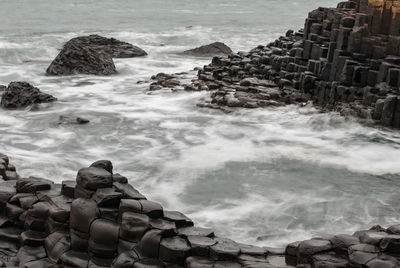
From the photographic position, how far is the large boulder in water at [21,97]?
17.4 meters

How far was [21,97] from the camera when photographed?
1752 centimetres

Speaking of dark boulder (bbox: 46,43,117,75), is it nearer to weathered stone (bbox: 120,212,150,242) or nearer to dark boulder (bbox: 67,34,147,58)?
dark boulder (bbox: 67,34,147,58)

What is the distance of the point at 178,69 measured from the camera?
80.0 feet

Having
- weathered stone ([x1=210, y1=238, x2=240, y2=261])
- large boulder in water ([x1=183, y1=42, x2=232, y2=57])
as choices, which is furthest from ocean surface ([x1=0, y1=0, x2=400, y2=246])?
large boulder in water ([x1=183, y1=42, x2=232, y2=57])

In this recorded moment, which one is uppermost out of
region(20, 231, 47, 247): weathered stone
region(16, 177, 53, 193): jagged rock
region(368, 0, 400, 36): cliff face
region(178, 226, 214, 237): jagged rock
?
region(368, 0, 400, 36): cliff face

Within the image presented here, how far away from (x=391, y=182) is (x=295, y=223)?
115 inches

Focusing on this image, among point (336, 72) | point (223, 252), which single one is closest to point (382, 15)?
point (336, 72)

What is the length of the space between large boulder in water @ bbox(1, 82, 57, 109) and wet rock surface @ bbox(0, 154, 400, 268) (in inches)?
334

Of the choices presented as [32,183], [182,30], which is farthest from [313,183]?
→ [182,30]

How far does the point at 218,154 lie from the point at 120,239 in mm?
5567

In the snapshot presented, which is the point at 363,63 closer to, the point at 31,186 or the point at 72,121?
the point at 72,121

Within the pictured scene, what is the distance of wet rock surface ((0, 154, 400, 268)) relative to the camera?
7668 mm

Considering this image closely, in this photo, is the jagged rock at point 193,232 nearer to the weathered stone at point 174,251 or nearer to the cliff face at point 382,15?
the weathered stone at point 174,251

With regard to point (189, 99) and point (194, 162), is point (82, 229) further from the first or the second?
point (189, 99)
